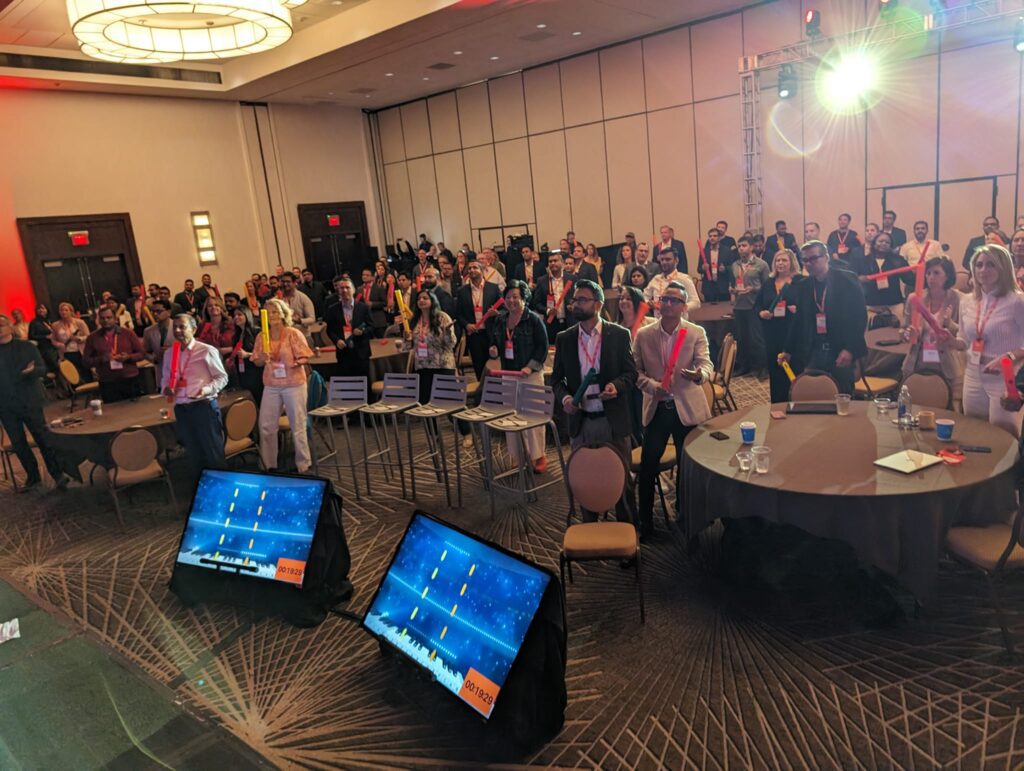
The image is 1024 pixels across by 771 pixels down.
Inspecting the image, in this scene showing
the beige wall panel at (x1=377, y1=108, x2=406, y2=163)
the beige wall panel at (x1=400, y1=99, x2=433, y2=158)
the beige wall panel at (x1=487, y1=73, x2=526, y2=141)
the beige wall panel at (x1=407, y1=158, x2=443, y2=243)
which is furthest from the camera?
the beige wall panel at (x1=377, y1=108, x2=406, y2=163)

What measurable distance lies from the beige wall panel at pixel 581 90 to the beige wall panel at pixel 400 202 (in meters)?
5.41

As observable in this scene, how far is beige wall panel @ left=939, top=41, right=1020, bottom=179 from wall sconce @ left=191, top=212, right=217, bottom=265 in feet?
46.0

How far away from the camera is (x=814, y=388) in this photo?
5.10 metres

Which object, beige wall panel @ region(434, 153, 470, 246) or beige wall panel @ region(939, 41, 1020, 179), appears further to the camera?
beige wall panel @ region(434, 153, 470, 246)

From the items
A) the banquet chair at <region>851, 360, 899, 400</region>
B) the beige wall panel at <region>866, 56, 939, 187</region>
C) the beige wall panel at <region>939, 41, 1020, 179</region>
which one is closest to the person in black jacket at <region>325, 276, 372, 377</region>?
the banquet chair at <region>851, 360, 899, 400</region>

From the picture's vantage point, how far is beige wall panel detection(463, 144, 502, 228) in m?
16.5

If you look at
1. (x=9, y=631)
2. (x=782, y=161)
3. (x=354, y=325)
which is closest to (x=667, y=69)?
(x=782, y=161)

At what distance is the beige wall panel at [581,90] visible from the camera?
1405cm

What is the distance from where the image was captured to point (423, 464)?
22.9 ft

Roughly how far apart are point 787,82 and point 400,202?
432 inches

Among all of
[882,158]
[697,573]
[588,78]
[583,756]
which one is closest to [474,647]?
[583,756]

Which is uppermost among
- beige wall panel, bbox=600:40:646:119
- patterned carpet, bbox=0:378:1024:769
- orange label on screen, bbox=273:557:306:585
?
beige wall panel, bbox=600:40:646:119

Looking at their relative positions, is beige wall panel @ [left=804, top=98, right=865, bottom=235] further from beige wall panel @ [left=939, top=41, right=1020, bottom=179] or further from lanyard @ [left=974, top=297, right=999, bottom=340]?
lanyard @ [left=974, top=297, right=999, bottom=340]

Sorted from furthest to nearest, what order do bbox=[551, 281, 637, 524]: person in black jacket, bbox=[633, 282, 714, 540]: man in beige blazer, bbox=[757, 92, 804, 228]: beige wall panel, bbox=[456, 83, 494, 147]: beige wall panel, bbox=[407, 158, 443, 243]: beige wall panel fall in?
1. bbox=[407, 158, 443, 243]: beige wall panel
2. bbox=[456, 83, 494, 147]: beige wall panel
3. bbox=[757, 92, 804, 228]: beige wall panel
4. bbox=[551, 281, 637, 524]: person in black jacket
5. bbox=[633, 282, 714, 540]: man in beige blazer
